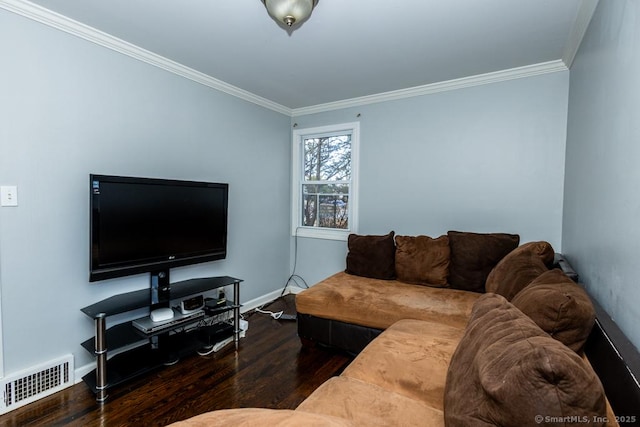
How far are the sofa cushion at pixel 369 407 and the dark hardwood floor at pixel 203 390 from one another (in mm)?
844

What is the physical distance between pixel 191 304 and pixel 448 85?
3.12 metres

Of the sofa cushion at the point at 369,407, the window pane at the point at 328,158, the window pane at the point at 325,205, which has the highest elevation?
the window pane at the point at 328,158

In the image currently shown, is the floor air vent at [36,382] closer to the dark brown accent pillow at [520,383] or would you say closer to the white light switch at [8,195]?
the white light switch at [8,195]

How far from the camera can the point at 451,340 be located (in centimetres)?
180

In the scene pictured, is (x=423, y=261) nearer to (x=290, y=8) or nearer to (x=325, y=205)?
(x=325, y=205)

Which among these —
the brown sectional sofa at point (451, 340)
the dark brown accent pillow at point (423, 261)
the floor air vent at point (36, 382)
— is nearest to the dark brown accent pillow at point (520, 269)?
the brown sectional sofa at point (451, 340)

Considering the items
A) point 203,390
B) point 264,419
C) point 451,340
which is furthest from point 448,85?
point 203,390

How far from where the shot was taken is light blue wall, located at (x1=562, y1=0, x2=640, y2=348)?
126cm

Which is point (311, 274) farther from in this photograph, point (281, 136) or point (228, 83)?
point (228, 83)

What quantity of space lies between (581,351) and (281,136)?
3.55 meters

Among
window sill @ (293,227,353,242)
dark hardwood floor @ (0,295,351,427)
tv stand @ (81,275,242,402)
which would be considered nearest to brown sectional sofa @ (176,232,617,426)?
dark hardwood floor @ (0,295,351,427)

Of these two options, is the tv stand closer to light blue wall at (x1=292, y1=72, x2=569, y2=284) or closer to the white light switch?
the white light switch

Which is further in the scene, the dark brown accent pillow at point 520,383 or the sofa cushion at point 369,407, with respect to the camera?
the sofa cushion at point 369,407

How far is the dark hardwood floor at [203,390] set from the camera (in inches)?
74.1
